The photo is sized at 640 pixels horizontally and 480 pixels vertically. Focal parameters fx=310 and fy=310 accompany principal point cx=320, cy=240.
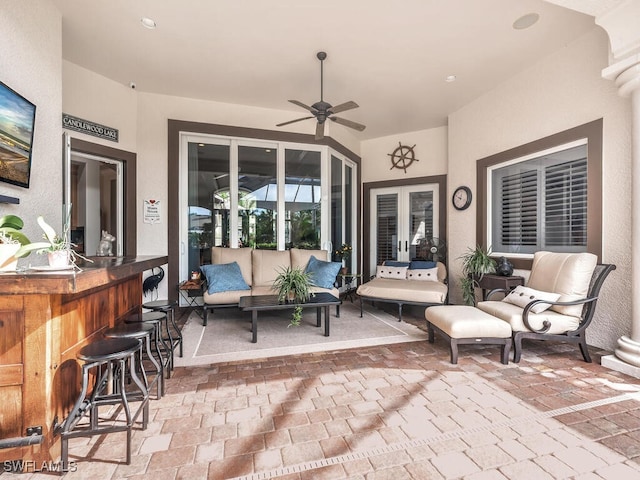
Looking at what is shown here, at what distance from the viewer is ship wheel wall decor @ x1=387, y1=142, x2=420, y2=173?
6.42 meters

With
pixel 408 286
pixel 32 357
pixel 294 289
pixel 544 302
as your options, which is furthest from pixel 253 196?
pixel 544 302

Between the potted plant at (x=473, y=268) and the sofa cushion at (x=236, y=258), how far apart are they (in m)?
3.41

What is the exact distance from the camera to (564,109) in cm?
371

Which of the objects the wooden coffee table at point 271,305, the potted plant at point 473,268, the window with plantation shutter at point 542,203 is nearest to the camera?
the wooden coffee table at point 271,305

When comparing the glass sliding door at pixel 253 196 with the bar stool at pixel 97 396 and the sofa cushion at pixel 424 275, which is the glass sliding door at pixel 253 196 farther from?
the bar stool at pixel 97 396

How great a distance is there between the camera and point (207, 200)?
522 cm

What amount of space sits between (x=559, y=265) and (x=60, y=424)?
4293 mm

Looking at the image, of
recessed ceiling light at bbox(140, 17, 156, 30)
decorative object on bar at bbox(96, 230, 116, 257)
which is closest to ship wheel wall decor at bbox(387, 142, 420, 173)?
recessed ceiling light at bbox(140, 17, 156, 30)

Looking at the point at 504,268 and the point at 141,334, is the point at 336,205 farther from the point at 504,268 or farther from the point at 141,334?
the point at 141,334

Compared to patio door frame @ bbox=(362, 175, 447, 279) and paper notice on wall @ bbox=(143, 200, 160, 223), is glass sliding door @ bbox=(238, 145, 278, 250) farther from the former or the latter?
patio door frame @ bbox=(362, 175, 447, 279)

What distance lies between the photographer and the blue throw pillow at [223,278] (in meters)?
4.23

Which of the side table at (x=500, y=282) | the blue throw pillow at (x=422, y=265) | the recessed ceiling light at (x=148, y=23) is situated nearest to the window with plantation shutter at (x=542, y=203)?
the side table at (x=500, y=282)

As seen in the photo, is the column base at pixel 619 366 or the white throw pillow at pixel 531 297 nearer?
the column base at pixel 619 366

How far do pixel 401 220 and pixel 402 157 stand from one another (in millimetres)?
1323
